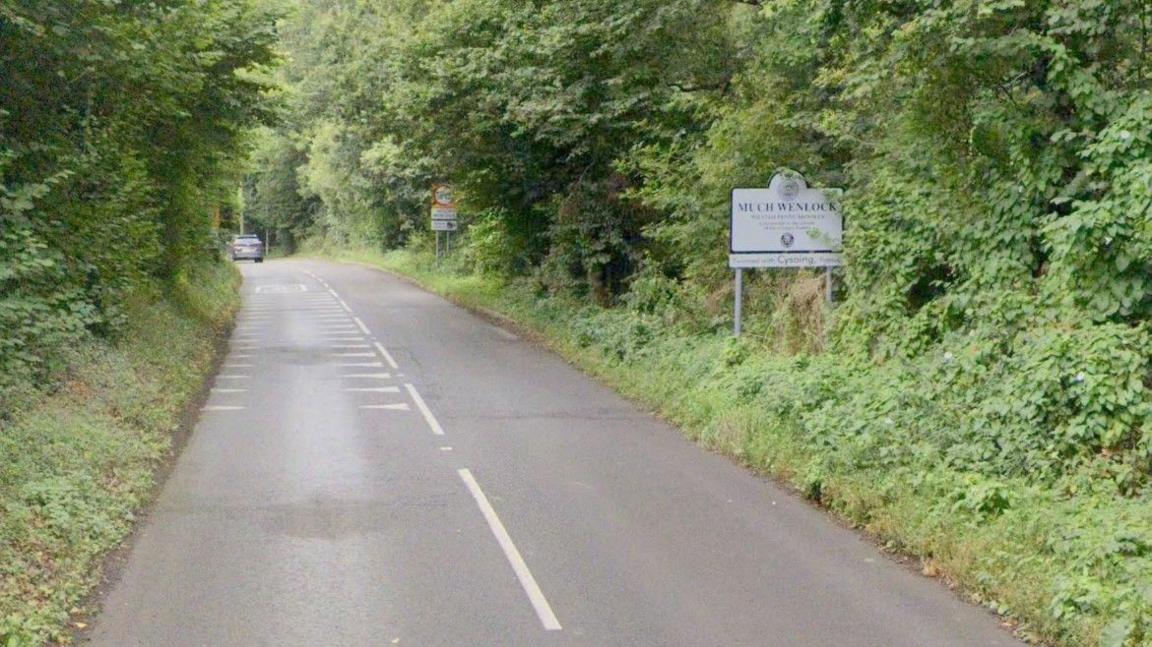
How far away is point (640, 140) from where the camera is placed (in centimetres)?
2478

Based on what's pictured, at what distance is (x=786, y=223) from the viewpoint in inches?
704

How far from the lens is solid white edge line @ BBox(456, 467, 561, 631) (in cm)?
841

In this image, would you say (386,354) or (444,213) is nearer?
(386,354)

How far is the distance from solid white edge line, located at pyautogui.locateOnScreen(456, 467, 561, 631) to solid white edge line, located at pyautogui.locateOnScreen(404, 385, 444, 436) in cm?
285

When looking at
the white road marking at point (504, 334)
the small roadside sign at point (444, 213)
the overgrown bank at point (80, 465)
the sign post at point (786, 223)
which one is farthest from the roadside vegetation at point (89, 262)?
the small roadside sign at point (444, 213)

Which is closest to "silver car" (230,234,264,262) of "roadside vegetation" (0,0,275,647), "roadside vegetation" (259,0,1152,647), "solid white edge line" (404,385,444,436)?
"roadside vegetation" (259,0,1152,647)

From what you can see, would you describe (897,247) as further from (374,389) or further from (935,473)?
(374,389)

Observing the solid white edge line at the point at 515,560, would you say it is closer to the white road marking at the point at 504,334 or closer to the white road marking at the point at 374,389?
the white road marking at the point at 374,389

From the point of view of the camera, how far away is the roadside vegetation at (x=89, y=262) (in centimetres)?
995

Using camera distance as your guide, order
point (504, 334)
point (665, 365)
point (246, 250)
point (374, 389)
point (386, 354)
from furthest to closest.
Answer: point (246, 250), point (504, 334), point (386, 354), point (374, 389), point (665, 365)

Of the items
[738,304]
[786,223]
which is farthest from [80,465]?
[786,223]

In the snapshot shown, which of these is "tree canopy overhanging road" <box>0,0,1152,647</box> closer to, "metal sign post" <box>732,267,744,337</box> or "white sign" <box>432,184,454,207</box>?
"metal sign post" <box>732,267,744,337</box>

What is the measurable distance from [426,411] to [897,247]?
6.42 metres

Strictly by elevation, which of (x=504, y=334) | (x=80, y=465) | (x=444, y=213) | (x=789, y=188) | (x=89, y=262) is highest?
(x=789, y=188)
